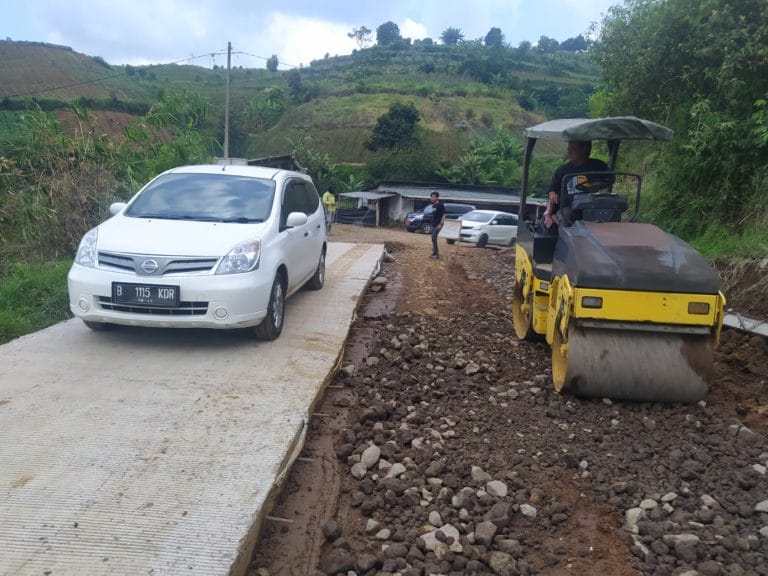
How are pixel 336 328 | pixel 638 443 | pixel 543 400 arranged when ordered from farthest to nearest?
pixel 336 328 < pixel 543 400 < pixel 638 443

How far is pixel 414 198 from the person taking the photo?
4181 cm

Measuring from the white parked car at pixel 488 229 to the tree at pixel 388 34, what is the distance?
115 m

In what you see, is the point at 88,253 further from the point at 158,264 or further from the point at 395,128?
the point at 395,128

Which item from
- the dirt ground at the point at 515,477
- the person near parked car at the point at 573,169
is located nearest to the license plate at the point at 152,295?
the dirt ground at the point at 515,477

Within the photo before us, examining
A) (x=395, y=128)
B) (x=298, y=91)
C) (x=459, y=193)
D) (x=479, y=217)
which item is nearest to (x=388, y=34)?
(x=298, y=91)

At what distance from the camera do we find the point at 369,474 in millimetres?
4070

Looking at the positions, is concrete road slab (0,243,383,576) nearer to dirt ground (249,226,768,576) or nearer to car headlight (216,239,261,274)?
dirt ground (249,226,768,576)

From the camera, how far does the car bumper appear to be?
5672 mm

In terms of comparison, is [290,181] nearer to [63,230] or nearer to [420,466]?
[420,466]

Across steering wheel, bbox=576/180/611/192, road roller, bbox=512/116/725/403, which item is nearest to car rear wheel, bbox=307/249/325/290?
steering wheel, bbox=576/180/611/192

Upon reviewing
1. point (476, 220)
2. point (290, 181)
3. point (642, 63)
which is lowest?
point (476, 220)

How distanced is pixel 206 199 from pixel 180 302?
1577 millimetres

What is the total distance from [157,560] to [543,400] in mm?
3259

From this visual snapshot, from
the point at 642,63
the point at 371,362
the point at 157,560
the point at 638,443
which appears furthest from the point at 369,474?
the point at 642,63
